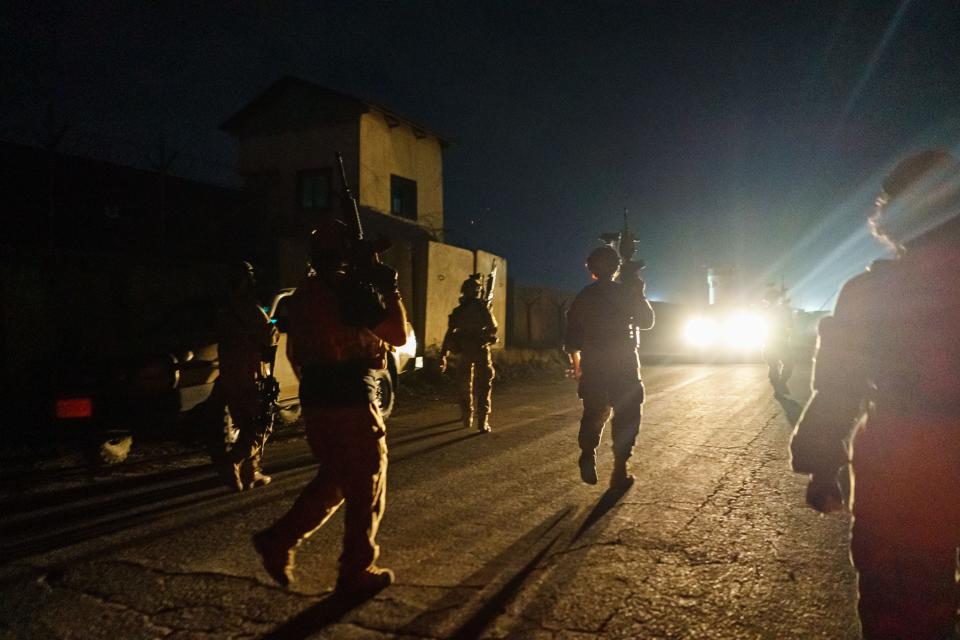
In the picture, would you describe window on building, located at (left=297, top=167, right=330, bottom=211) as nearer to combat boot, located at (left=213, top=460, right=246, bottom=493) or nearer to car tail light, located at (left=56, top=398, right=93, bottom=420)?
car tail light, located at (left=56, top=398, right=93, bottom=420)

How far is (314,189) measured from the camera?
22734 mm

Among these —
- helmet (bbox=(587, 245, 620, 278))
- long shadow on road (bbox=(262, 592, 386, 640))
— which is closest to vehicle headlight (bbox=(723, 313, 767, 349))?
helmet (bbox=(587, 245, 620, 278))

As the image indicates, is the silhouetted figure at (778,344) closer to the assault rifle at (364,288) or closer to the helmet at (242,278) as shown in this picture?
the helmet at (242,278)

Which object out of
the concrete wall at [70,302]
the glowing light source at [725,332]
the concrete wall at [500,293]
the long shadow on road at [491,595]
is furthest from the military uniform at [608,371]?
the glowing light source at [725,332]

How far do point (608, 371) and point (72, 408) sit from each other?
441 centimetres

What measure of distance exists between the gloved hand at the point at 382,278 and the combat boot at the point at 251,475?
2726 millimetres

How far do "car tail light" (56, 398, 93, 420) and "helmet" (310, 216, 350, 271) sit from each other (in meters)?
3.42

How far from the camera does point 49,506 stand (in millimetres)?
4797

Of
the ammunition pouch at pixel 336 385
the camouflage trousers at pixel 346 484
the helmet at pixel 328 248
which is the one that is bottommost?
the camouflage trousers at pixel 346 484

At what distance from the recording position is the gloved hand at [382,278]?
3125 millimetres

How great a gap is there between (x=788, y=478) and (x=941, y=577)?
159 inches

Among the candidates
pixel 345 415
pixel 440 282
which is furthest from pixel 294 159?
pixel 345 415

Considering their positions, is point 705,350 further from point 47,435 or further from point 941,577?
point 941,577

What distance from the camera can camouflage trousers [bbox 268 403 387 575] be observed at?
118 inches
